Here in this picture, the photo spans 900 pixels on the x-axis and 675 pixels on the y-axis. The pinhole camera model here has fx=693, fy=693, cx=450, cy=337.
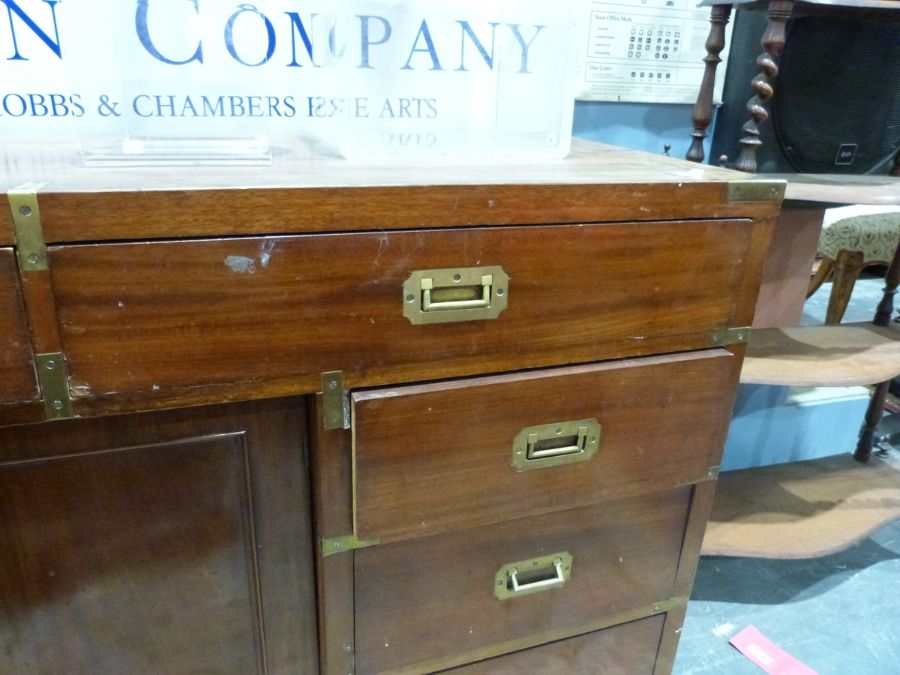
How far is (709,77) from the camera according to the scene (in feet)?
3.34

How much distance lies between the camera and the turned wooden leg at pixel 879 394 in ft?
4.36

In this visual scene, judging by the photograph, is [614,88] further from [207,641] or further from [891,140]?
[207,641]

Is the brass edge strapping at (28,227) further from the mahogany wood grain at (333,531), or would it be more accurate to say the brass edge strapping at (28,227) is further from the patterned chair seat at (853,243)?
the patterned chair seat at (853,243)

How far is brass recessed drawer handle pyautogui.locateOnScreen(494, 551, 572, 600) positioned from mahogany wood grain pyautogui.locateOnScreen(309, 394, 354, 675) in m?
0.16

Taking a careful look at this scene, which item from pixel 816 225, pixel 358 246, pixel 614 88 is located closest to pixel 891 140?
pixel 816 225

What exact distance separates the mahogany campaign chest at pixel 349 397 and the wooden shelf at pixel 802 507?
1.56ft

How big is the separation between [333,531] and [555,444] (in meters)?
0.23

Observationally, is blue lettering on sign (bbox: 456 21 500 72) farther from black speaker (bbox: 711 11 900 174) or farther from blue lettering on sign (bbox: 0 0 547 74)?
black speaker (bbox: 711 11 900 174)

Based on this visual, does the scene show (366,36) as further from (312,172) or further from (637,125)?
(637,125)

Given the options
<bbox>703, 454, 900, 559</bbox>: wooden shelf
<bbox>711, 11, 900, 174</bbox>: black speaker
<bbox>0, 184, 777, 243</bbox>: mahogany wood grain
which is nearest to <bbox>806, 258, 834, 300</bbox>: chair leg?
<bbox>703, 454, 900, 559</bbox>: wooden shelf

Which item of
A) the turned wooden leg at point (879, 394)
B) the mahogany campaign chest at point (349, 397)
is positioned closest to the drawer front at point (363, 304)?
the mahogany campaign chest at point (349, 397)

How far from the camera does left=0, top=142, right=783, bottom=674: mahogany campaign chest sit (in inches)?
19.9

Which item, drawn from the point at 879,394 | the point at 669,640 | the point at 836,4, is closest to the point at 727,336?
the point at 669,640

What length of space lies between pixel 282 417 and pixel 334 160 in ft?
0.78
